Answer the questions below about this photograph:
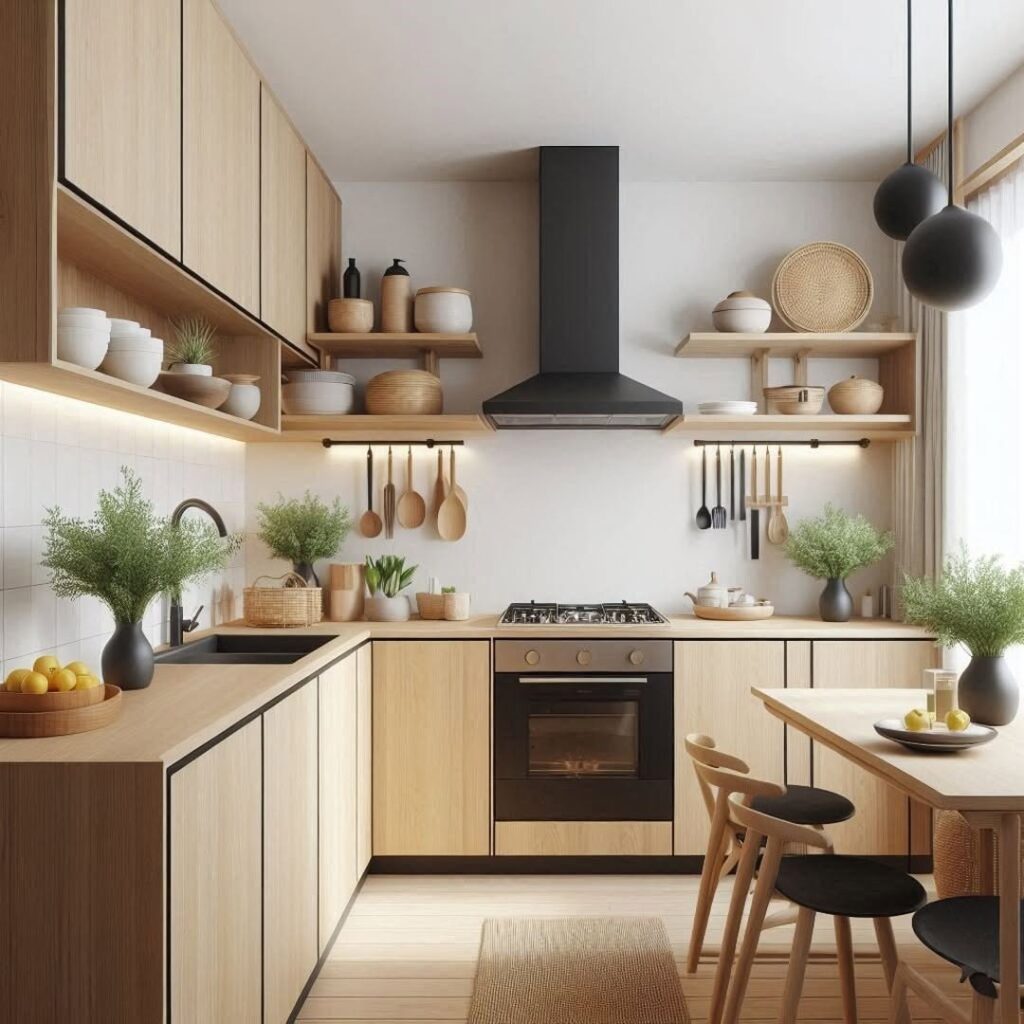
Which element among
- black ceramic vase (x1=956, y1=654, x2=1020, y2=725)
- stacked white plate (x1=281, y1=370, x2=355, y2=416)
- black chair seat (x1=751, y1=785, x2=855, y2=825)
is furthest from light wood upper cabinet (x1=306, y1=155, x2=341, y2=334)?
black ceramic vase (x1=956, y1=654, x2=1020, y2=725)

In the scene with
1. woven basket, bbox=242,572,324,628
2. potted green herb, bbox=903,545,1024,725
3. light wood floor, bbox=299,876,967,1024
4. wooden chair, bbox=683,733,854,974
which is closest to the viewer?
potted green herb, bbox=903,545,1024,725

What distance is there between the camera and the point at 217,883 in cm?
186

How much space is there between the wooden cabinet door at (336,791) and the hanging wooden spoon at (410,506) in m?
0.96

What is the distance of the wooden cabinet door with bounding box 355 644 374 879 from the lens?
11.0 feet

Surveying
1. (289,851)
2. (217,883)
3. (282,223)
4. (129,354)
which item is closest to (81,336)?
(129,354)

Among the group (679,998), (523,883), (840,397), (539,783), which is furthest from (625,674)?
(840,397)

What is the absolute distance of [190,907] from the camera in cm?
173

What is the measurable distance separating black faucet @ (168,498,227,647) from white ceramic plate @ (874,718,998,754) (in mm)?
1928

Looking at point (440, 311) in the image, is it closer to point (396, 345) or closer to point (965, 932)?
point (396, 345)

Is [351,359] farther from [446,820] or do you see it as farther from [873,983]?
[873,983]

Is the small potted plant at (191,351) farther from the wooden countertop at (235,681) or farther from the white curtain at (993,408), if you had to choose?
the white curtain at (993,408)

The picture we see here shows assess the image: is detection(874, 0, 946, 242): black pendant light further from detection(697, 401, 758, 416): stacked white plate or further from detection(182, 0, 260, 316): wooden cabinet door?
detection(182, 0, 260, 316): wooden cabinet door

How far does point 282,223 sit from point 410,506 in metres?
1.36

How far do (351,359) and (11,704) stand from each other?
104 inches
